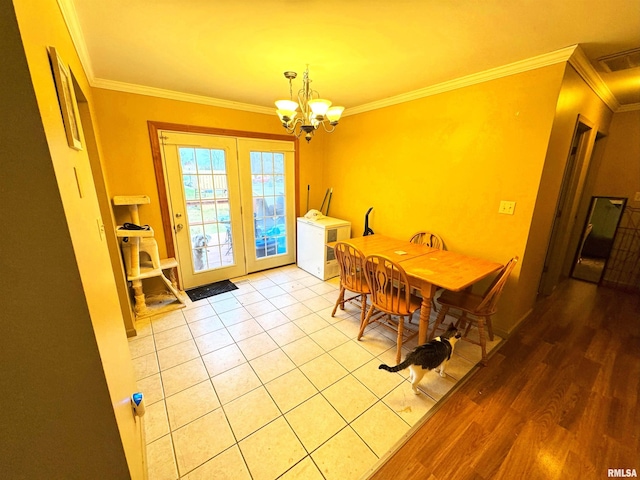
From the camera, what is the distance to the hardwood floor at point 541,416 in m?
1.32

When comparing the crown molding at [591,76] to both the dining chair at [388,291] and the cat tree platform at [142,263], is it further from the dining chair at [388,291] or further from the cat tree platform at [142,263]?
the cat tree platform at [142,263]

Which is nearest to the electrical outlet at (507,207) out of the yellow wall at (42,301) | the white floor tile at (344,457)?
the white floor tile at (344,457)

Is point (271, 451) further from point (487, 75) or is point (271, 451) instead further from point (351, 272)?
point (487, 75)

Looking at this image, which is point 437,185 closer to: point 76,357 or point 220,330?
point 220,330

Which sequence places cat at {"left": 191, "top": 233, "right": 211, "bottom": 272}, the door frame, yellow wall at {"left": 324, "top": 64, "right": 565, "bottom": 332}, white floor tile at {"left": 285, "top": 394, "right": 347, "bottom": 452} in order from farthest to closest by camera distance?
cat at {"left": 191, "top": 233, "right": 211, "bottom": 272} < the door frame < yellow wall at {"left": 324, "top": 64, "right": 565, "bottom": 332} < white floor tile at {"left": 285, "top": 394, "right": 347, "bottom": 452}

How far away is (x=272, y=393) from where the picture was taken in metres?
1.75

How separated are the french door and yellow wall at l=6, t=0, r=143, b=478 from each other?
2.29 meters

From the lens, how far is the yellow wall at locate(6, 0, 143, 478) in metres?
0.57

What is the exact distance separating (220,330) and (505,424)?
2323 millimetres

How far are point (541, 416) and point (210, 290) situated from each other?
11.0 ft

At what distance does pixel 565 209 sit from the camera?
2.88 m

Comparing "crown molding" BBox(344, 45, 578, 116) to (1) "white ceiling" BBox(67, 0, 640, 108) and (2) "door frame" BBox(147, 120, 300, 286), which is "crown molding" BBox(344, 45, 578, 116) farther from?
(2) "door frame" BBox(147, 120, 300, 286)

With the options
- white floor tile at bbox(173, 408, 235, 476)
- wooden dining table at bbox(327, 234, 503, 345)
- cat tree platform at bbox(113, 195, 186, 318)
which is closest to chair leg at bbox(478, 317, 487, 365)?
wooden dining table at bbox(327, 234, 503, 345)

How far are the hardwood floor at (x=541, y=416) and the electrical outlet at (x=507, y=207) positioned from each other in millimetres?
1206
